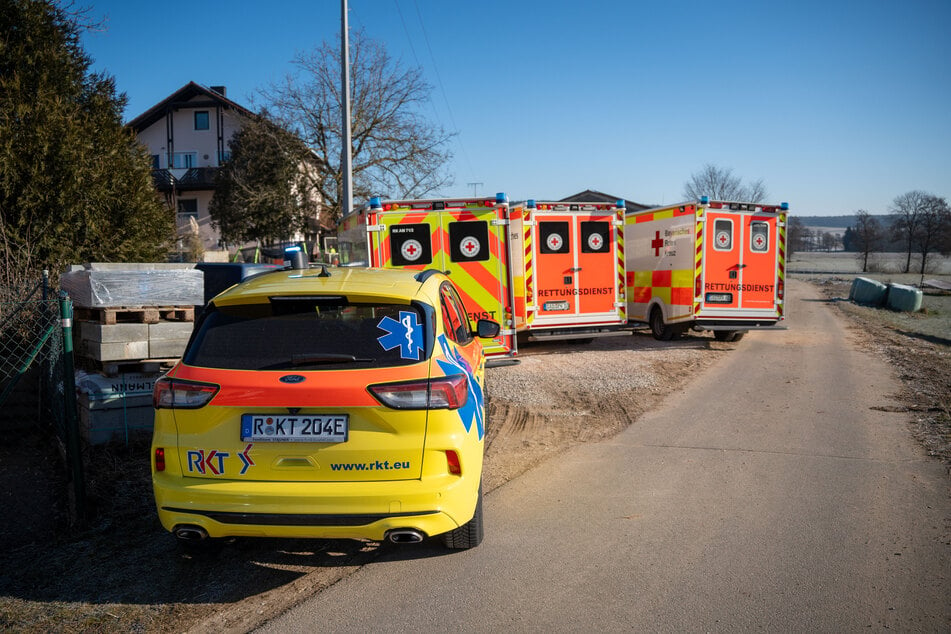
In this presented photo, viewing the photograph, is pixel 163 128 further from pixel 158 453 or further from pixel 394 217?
pixel 158 453

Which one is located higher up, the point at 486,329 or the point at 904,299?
the point at 486,329

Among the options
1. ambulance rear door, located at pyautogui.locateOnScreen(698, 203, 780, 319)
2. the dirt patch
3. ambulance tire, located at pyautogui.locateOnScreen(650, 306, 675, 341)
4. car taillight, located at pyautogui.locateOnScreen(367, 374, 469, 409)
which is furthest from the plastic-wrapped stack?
ambulance tire, located at pyautogui.locateOnScreen(650, 306, 675, 341)

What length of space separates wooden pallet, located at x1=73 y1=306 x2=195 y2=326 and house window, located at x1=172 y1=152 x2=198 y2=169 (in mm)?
41037

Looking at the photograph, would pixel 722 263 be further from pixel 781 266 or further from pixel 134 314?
pixel 134 314

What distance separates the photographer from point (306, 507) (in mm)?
3486

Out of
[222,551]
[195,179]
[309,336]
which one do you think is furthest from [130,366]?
[195,179]

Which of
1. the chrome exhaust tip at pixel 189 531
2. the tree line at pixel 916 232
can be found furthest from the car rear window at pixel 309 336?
the tree line at pixel 916 232

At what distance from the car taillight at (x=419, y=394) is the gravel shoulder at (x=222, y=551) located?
3.83ft

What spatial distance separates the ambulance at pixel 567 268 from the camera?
42.4 feet

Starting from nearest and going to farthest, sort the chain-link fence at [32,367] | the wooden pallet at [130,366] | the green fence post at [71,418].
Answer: the green fence post at [71,418], the chain-link fence at [32,367], the wooden pallet at [130,366]

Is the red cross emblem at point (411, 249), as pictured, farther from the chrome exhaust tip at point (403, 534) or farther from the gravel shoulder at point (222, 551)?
the chrome exhaust tip at point (403, 534)

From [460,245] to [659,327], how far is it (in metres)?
6.63

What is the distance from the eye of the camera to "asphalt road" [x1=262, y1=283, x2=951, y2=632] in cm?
341

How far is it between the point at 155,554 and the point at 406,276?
2308 millimetres
